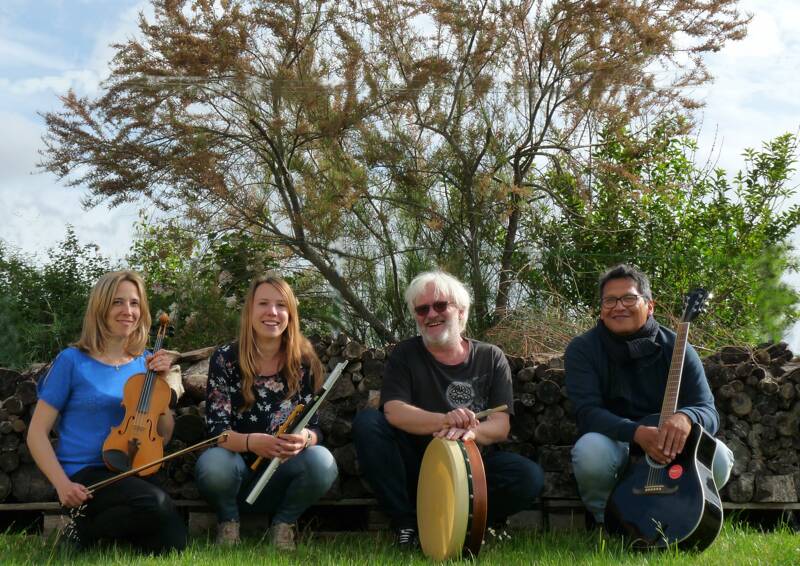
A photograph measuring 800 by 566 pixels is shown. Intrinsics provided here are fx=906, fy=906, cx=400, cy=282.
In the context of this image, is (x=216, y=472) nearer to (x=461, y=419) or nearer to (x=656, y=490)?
(x=461, y=419)

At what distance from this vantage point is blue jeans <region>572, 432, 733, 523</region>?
366 centimetres

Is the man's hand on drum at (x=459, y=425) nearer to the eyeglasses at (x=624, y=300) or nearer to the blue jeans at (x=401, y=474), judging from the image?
the blue jeans at (x=401, y=474)

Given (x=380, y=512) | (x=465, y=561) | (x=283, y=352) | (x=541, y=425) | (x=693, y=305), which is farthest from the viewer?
(x=541, y=425)

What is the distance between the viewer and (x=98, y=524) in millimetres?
3445

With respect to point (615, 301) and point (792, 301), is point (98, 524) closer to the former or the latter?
point (615, 301)

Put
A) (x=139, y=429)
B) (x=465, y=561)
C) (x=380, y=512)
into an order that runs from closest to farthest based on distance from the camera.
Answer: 1. (x=465, y=561)
2. (x=139, y=429)
3. (x=380, y=512)

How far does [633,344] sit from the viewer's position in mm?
3811

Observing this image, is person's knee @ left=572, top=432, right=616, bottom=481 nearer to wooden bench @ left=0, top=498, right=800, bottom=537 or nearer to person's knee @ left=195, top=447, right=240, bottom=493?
wooden bench @ left=0, top=498, right=800, bottom=537

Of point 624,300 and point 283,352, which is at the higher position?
point 624,300

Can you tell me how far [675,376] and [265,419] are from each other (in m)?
1.68

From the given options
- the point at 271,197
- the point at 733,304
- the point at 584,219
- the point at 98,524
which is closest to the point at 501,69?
the point at 584,219

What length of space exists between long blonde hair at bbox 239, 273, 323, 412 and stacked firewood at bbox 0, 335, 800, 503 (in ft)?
1.68

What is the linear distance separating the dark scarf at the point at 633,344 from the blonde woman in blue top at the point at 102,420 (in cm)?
183

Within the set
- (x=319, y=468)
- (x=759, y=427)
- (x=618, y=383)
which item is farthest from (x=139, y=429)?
(x=759, y=427)
